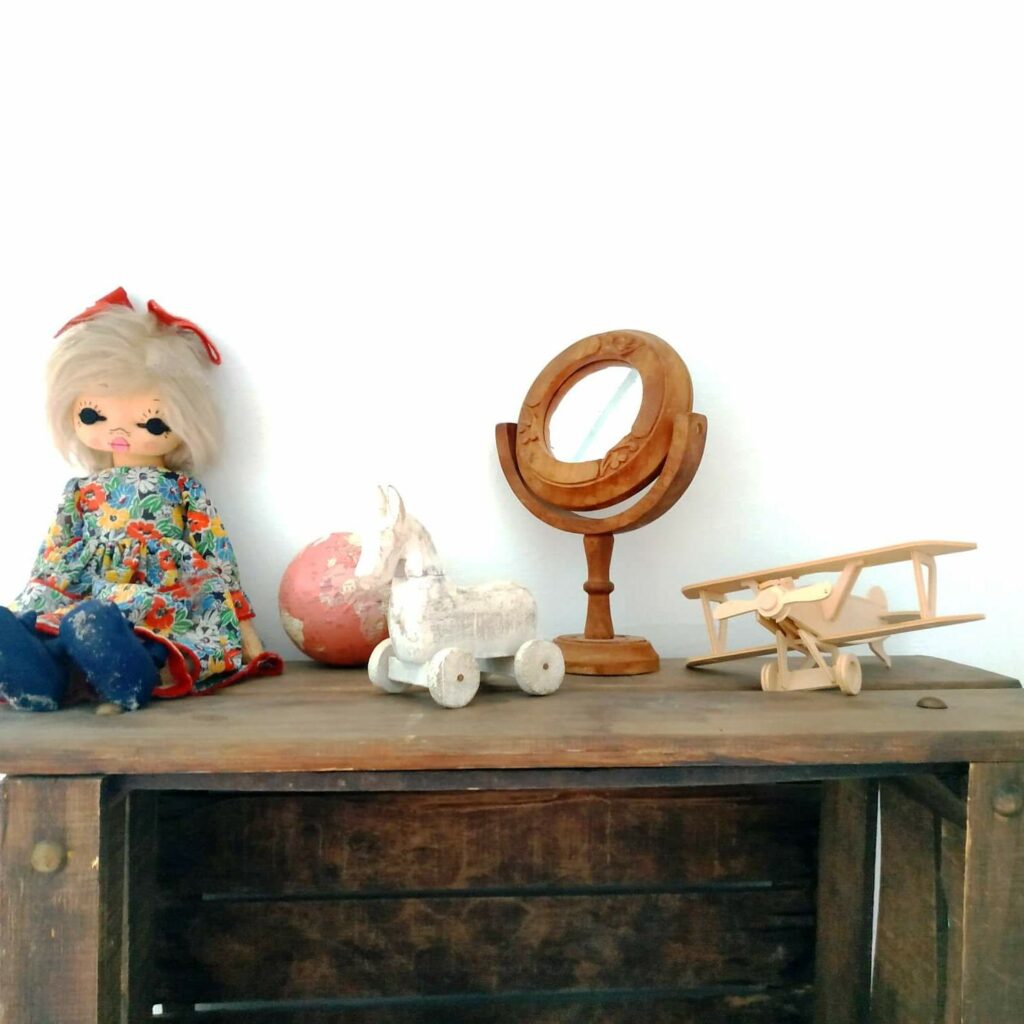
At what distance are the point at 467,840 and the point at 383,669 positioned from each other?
1.09 feet

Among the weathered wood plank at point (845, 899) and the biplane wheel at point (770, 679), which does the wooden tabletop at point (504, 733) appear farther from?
the weathered wood plank at point (845, 899)

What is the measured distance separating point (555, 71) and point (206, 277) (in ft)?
1.77

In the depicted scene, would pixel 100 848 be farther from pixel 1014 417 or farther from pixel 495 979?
pixel 1014 417

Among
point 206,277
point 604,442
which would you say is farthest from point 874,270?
point 206,277

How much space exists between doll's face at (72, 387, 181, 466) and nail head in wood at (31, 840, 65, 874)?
1.51 feet

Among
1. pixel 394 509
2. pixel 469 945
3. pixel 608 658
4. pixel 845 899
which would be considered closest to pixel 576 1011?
pixel 469 945

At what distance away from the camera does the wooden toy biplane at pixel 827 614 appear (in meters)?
0.86

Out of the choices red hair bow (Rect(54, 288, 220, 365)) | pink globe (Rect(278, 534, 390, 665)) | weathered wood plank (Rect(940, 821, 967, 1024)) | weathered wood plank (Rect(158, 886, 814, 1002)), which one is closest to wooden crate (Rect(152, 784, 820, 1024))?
weathered wood plank (Rect(158, 886, 814, 1002))

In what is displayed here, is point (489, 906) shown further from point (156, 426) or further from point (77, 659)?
point (156, 426)

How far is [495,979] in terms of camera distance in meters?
1.08

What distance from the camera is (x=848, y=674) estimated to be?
0.86 meters

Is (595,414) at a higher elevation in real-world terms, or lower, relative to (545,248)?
lower

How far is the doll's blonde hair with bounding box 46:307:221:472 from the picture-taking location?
0.97m

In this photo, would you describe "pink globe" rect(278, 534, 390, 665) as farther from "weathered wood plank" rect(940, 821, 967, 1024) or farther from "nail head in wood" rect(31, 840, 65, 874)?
"weathered wood plank" rect(940, 821, 967, 1024)
